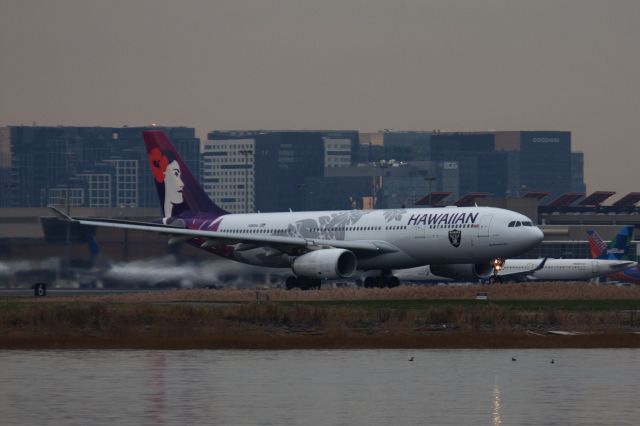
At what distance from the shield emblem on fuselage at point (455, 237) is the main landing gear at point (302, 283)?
744 centimetres

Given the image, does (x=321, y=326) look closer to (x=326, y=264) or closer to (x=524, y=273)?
(x=326, y=264)

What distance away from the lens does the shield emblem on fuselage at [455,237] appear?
3063 inches

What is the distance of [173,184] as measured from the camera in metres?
92.3

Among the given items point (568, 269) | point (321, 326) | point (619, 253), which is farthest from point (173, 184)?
point (321, 326)

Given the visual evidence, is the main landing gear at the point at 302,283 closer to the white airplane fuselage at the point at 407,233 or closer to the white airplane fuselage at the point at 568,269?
the white airplane fuselage at the point at 407,233

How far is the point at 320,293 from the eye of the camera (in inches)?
2960

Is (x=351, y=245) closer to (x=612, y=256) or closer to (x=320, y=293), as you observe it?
(x=320, y=293)

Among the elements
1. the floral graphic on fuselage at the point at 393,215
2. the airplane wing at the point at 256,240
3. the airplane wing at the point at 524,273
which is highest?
the floral graphic on fuselage at the point at 393,215

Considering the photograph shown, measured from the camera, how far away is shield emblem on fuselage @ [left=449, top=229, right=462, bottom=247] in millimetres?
77812

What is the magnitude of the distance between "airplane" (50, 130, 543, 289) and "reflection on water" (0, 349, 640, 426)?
3139 cm

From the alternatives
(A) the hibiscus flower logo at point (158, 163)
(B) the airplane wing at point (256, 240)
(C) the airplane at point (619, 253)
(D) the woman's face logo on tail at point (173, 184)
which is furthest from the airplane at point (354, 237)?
(C) the airplane at point (619, 253)

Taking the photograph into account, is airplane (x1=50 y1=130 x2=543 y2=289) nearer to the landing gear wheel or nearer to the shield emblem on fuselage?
the shield emblem on fuselage

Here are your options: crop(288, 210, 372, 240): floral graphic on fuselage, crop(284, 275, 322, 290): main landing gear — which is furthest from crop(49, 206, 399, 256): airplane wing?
crop(284, 275, 322, 290): main landing gear

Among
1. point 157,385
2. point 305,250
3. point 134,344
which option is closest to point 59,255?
point 305,250
